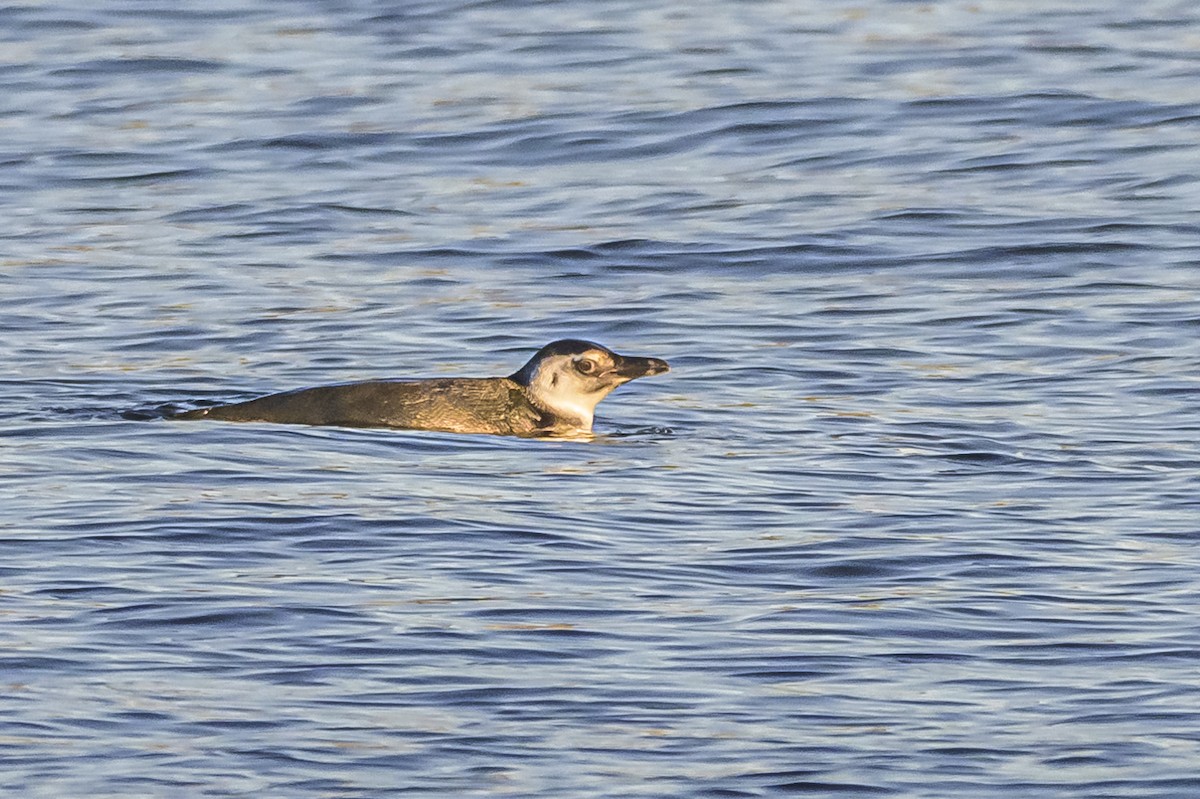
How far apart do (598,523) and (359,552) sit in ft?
4.05

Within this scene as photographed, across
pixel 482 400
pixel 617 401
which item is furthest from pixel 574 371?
pixel 617 401

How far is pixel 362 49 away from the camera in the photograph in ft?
89.0

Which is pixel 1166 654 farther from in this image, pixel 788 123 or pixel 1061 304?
pixel 788 123

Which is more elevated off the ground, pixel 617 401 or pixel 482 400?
pixel 482 400

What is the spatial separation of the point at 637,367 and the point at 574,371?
350 mm

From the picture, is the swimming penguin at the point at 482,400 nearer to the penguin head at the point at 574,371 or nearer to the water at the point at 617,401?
the penguin head at the point at 574,371

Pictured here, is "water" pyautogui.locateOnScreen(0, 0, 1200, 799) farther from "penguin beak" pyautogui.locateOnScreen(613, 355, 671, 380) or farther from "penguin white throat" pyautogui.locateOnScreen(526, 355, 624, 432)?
"penguin white throat" pyautogui.locateOnScreen(526, 355, 624, 432)

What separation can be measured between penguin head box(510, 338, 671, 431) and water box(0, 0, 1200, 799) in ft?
1.26

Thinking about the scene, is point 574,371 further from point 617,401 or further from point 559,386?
point 617,401

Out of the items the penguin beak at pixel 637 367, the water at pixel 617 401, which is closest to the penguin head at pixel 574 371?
the penguin beak at pixel 637 367

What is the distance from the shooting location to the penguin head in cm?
1530

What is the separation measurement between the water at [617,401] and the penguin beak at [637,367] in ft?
0.92

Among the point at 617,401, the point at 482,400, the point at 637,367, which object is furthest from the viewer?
the point at 617,401

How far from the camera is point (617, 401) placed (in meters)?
16.6
